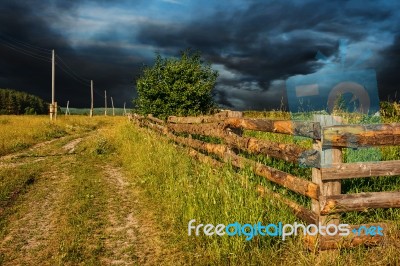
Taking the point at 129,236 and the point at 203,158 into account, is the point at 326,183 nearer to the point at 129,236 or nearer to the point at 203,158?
the point at 129,236

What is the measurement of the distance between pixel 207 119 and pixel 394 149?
3972 mm

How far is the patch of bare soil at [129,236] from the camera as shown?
4566 mm

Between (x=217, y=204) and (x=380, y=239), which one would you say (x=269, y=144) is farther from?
(x=380, y=239)

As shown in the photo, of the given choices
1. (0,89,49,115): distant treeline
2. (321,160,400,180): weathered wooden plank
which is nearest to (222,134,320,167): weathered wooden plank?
(321,160,400,180): weathered wooden plank

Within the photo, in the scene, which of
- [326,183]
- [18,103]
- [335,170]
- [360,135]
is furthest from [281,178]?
[18,103]

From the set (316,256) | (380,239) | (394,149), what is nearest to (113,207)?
(316,256)

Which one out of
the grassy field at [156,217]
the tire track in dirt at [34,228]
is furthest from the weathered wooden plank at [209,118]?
the tire track in dirt at [34,228]

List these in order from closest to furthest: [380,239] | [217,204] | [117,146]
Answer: [380,239] → [217,204] → [117,146]

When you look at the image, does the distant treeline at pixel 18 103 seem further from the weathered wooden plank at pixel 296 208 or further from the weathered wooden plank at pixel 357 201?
the weathered wooden plank at pixel 357 201

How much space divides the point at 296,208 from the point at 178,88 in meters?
17.5

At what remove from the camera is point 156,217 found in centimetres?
598

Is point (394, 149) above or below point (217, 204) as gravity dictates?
above

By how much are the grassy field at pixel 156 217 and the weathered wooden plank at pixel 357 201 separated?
0.44m

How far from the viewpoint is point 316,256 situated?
392 centimetres
